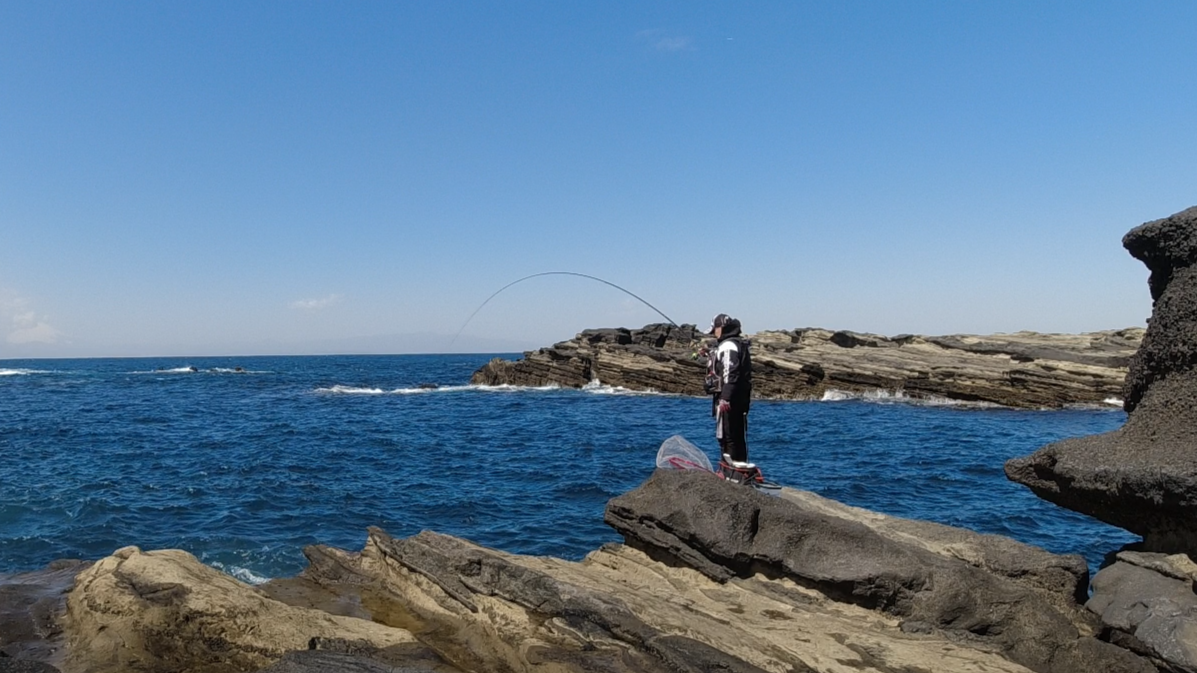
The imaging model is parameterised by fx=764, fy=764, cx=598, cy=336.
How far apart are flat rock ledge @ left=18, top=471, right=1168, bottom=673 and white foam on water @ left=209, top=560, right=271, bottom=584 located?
91.5 inches

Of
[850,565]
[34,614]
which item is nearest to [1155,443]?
[850,565]

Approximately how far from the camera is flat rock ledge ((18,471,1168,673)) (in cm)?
587

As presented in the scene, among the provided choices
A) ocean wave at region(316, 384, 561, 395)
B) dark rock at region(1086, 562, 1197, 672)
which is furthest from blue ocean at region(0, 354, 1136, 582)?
ocean wave at region(316, 384, 561, 395)

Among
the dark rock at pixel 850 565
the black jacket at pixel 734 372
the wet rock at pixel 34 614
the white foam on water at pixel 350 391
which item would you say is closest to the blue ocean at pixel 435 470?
the wet rock at pixel 34 614

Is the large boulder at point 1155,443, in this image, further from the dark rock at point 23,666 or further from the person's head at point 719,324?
the dark rock at point 23,666

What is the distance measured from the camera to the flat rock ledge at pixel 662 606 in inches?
231

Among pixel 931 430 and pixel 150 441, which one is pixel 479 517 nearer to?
pixel 150 441

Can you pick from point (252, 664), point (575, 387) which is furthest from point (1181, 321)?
point (575, 387)

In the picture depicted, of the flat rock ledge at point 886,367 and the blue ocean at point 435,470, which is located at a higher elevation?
the flat rock ledge at point 886,367

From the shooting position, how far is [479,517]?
576 inches

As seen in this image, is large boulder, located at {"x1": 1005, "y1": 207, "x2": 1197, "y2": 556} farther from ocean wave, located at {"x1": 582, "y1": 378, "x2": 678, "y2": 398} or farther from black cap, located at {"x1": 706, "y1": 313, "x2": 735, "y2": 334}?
ocean wave, located at {"x1": 582, "y1": 378, "x2": 678, "y2": 398}

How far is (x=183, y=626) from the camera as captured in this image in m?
6.24

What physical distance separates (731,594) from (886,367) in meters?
38.9

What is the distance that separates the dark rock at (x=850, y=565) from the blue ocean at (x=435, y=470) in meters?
3.95
